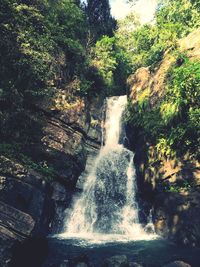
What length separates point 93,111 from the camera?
78.0ft

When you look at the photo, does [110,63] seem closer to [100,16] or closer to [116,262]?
[100,16]

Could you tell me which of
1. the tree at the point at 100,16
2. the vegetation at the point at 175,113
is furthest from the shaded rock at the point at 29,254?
the tree at the point at 100,16

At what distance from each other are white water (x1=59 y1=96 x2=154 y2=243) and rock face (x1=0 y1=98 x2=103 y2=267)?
1015mm

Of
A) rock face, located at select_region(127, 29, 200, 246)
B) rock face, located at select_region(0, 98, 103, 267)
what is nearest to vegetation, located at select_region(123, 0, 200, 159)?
rock face, located at select_region(127, 29, 200, 246)

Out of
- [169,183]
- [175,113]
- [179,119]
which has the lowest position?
[169,183]

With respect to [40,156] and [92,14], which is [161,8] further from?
[40,156]

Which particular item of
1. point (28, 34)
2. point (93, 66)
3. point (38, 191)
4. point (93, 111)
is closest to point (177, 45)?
point (93, 66)

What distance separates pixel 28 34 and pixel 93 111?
25.9 feet

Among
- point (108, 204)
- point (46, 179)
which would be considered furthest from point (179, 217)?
point (46, 179)

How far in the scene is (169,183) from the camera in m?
17.0

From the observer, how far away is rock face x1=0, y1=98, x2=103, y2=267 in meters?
12.0

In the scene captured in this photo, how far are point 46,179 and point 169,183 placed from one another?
686cm

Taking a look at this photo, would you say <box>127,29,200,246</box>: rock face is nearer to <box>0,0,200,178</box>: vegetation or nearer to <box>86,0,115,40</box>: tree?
<box>0,0,200,178</box>: vegetation

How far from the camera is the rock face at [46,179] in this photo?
39.4 ft
